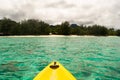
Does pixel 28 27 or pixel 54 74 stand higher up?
pixel 28 27

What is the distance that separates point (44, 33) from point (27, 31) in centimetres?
862

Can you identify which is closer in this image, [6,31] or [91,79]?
[91,79]

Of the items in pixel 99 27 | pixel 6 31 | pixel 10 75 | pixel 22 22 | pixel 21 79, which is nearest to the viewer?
pixel 21 79

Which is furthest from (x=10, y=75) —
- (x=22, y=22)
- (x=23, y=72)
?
(x=22, y=22)

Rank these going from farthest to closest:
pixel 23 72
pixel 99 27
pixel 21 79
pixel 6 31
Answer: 1. pixel 99 27
2. pixel 6 31
3. pixel 23 72
4. pixel 21 79

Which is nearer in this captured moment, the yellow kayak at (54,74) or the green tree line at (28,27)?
the yellow kayak at (54,74)

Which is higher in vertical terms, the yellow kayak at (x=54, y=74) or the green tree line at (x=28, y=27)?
the green tree line at (x=28, y=27)

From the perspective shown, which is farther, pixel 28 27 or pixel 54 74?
pixel 28 27

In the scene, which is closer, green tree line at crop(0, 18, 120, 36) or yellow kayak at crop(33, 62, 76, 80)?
yellow kayak at crop(33, 62, 76, 80)

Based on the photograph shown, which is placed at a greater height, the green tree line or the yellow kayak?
the green tree line

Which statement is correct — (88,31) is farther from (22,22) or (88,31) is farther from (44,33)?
(22,22)

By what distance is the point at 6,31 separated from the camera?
79062mm

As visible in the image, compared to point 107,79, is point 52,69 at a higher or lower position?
higher

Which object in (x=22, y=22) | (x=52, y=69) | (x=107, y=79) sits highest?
(x=22, y=22)
